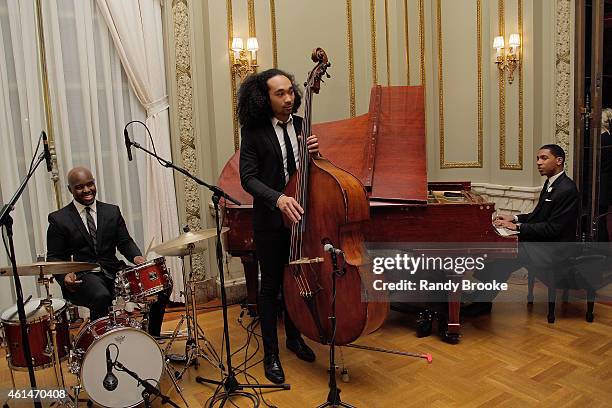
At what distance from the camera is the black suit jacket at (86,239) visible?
3.13 metres

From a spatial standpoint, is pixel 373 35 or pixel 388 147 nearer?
pixel 388 147

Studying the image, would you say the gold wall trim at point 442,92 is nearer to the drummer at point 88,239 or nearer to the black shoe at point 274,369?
the black shoe at point 274,369

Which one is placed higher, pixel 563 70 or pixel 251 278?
pixel 563 70

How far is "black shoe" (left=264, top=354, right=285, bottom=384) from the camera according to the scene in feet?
9.39

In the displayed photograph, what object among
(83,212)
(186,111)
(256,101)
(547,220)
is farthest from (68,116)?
(547,220)

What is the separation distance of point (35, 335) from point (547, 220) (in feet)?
9.85

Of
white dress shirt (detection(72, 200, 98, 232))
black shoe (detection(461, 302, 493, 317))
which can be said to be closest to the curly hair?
white dress shirt (detection(72, 200, 98, 232))

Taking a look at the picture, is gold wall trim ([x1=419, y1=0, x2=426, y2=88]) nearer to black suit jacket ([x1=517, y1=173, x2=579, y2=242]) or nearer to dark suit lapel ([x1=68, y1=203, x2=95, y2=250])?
black suit jacket ([x1=517, y1=173, x2=579, y2=242])

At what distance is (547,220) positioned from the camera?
3.55 meters

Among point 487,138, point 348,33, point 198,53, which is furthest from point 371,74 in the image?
point 198,53

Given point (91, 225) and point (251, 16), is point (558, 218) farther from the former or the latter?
point (91, 225)

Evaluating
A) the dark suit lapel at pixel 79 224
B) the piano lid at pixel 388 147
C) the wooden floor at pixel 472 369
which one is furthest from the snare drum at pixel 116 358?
the piano lid at pixel 388 147

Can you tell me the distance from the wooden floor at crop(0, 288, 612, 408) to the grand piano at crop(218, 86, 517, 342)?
0.27 m

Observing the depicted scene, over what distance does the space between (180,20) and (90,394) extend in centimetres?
278
